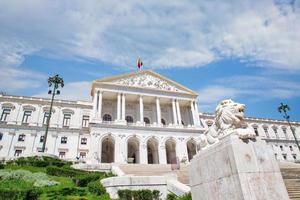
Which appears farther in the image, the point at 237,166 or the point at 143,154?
the point at 143,154

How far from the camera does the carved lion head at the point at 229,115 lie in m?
5.15

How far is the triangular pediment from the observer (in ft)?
125

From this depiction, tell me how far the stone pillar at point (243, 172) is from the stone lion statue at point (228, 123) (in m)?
0.21

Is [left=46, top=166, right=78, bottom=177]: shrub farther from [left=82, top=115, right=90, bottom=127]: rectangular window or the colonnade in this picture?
[left=82, top=115, right=90, bottom=127]: rectangular window

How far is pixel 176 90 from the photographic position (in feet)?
137

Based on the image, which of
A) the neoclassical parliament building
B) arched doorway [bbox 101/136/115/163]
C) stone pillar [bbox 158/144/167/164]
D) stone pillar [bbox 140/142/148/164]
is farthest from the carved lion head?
arched doorway [bbox 101/136/115/163]

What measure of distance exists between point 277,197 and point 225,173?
1035mm

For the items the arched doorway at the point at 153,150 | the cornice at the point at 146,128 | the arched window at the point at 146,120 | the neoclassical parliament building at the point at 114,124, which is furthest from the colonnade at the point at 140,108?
the arched doorway at the point at 153,150

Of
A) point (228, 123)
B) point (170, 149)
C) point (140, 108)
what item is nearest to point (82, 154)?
point (140, 108)

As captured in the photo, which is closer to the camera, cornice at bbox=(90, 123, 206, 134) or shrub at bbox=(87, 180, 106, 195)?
shrub at bbox=(87, 180, 106, 195)

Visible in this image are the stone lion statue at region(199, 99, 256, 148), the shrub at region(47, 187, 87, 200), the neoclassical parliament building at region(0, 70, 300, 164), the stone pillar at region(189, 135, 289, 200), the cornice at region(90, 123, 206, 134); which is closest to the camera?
the stone pillar at region(189, 135, 289, 200)

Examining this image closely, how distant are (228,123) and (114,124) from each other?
2901cm

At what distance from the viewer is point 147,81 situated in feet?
132

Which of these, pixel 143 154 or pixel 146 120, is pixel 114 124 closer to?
pixel 143 154
